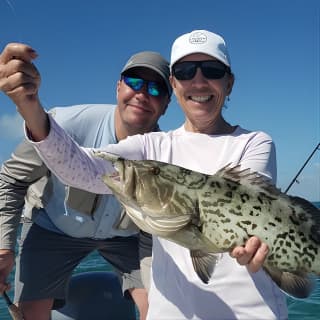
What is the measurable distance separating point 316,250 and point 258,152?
2.73ft

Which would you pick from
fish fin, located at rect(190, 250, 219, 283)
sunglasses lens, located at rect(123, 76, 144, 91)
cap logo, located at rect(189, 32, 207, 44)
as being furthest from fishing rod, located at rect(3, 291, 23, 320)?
cap logo, located at rect(189, 32, 207, 44)

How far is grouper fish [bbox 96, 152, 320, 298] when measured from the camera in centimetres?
271

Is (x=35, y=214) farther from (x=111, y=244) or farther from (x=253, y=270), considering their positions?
(x=253, y=270)

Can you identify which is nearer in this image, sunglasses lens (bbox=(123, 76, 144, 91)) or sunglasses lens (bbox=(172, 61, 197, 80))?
sunglasses lens (bbox=(172, 61, 197, 80))

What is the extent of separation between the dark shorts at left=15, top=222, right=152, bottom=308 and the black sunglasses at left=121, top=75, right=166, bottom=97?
5.54 feet

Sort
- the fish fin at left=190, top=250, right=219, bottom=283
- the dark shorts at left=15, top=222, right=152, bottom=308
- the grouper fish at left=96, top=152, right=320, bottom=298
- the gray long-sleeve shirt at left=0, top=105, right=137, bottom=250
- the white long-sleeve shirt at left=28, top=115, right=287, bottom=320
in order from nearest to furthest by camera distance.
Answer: the grouper fish at left=96, top=152, right=320, bottom=298 < the fish fin at left=190, top=250, right=219, bottom=283 < the white long-sleeve shirt at left=28, top=115, right=287, bottom=320 < the gray long-sleeve shirt at left=0, top=105, right=137, bottom=250 < the dark shorts at left=15, top=222, right=152, bottom=308

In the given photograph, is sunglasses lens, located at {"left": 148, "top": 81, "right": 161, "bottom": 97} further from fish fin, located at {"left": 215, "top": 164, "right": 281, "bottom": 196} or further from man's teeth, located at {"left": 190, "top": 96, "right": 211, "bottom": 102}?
fish fin, located at {"left": 215, "top": 164, "right": 281, "bottom": 196}

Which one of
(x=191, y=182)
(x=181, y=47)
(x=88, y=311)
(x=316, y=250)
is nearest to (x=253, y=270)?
(x=316, y=250)

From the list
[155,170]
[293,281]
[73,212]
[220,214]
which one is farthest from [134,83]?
[293,281]

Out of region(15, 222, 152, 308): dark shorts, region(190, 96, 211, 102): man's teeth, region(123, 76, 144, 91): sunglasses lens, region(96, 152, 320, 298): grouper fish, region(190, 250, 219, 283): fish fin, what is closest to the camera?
region(96, 152, 320, 298): grouper fish

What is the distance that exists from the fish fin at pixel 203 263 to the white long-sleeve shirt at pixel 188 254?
34 cm

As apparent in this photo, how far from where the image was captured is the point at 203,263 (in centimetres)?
283

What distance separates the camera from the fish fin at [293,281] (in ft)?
9.33

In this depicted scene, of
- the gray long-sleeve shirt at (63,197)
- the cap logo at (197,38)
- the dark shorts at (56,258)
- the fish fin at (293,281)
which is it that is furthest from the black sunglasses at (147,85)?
the fish fin at (293,281)
